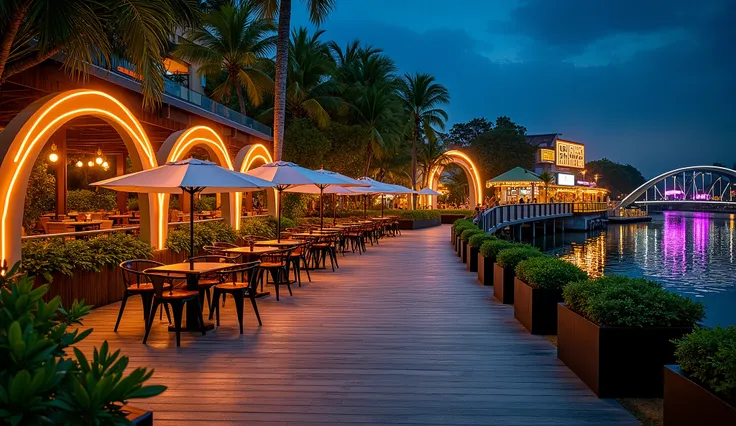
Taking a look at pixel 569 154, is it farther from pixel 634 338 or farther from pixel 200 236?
pixel 634 338

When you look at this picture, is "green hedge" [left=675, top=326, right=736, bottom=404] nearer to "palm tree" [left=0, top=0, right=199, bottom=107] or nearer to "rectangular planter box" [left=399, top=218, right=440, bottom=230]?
"palm tree" [left=0, top=0, right=199, bottom=107]

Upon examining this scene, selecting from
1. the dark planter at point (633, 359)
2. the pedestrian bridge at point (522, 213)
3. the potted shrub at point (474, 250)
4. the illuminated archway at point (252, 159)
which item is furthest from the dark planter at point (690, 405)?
the pedestrian bridge at point (522, 213)

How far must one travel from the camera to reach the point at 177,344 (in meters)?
6.65

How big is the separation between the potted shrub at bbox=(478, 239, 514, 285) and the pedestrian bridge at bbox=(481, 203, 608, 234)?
12750mm

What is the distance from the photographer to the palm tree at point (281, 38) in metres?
17.8

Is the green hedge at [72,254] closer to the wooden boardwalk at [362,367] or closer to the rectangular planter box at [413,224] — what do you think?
the wooden boardwalk at [362,367]

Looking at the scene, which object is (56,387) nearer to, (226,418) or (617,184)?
(226,418)

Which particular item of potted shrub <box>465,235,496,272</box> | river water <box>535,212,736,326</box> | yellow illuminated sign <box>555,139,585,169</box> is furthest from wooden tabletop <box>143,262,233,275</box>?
yellow illuminated sign <box>555,139,585,169</box>

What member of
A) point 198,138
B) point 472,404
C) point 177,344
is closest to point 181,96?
point 198,138

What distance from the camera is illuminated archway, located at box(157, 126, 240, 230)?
13671 mm

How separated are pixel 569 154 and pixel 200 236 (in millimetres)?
82656

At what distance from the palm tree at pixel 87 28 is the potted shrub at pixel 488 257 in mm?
6376

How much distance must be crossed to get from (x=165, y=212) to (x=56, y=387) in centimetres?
1082

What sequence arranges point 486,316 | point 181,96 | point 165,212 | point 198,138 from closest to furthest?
1. point 486,316
2. point 165,212
3. point 198,138
4. point 181,96
